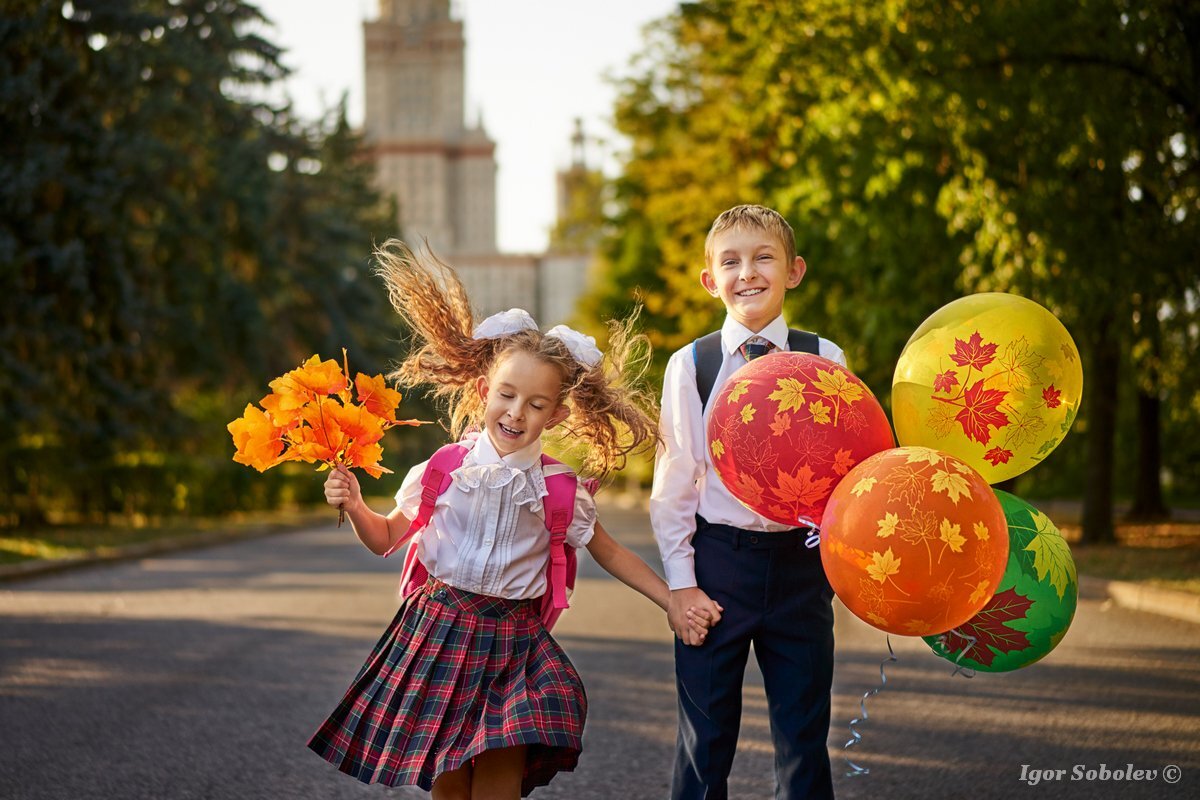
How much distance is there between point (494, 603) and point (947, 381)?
51.9 inches

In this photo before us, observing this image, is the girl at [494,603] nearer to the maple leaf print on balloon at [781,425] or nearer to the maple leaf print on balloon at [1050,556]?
the maple leaf print on balloon at [781,425]

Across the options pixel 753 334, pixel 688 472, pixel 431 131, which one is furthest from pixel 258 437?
pixel 431 131

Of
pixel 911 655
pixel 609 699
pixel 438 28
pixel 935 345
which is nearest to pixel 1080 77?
pixel 911 655

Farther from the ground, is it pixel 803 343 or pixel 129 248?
pixel 129 248

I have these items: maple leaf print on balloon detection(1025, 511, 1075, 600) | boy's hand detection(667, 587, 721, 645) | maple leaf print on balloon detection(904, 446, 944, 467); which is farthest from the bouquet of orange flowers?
maple leaf print on balloon detection(1025, 511, 1075, 600)

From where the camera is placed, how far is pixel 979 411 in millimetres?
3805

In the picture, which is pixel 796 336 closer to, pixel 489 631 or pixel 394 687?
pixel 489 631

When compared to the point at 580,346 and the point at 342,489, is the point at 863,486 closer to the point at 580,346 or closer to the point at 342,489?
the point at 580,346

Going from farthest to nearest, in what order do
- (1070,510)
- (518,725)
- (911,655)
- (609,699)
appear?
1. (1070,510)
2. (911,655)
3. (609,699)
4. (518,725)

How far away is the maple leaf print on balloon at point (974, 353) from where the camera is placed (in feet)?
12.5

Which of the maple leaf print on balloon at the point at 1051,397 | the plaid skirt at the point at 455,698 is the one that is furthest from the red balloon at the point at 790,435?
the plaid skirt at the point at 455,698

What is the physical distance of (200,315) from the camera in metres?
23.8

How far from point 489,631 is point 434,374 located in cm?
75

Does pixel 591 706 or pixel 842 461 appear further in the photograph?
pixel 591 706
